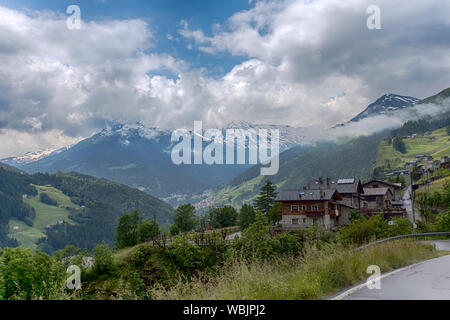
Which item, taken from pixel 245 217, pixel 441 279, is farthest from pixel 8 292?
pixel 245 217

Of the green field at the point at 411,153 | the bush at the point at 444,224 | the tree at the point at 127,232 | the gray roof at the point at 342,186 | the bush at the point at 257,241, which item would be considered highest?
the green field at the point at 411,153

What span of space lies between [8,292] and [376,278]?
1558 cm

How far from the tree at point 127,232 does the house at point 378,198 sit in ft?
187

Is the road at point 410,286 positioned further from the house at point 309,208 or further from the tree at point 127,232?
the tree at point 127,232

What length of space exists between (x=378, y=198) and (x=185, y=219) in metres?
49.6

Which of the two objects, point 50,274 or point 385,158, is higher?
point 385,158

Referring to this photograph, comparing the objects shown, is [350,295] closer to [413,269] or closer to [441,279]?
[441,279]

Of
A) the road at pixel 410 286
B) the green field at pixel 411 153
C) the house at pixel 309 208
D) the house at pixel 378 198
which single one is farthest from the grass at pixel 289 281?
the green field at pixel 411 153

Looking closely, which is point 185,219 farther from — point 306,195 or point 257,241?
point 257,241

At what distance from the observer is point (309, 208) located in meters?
56.5

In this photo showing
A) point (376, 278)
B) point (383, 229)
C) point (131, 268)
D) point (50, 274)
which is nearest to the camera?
point (376, 278)

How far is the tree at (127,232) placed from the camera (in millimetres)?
67794

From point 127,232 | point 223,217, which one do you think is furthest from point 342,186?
point 127,232
